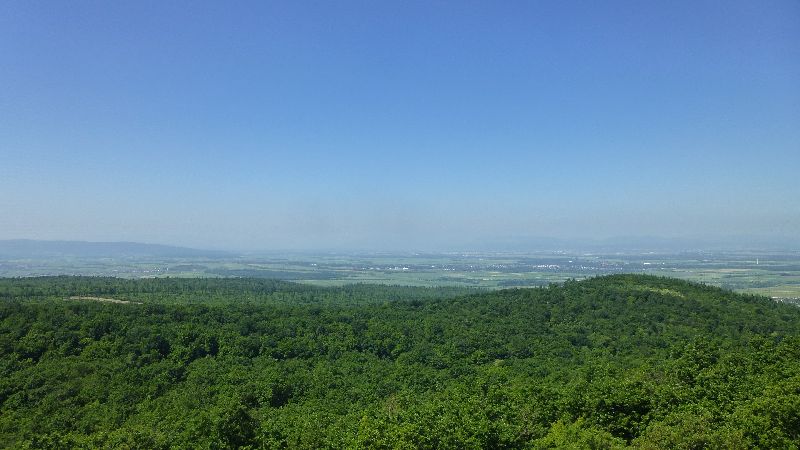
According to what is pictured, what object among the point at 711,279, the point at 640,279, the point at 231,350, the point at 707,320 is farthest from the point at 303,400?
the point at 711,279

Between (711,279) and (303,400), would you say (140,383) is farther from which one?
(711,279)

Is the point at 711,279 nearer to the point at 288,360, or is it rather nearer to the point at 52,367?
the point at 288,360

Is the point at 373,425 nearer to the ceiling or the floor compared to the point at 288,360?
nearer to the ceiling

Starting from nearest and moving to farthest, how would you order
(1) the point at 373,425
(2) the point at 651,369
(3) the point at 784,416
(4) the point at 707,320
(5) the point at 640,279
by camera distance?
(3) the point at 784,416, (1) the point at 373,425, (2) the point at 651,369, (4) the point at 707,320, (5) the point at 640,279

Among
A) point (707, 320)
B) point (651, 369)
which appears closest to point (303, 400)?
point (651, 369)

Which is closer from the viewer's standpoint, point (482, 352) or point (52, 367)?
point (52, 367)

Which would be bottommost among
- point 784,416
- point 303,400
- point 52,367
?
point 303,400

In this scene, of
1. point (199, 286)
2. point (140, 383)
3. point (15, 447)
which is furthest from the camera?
point (199, 286)
